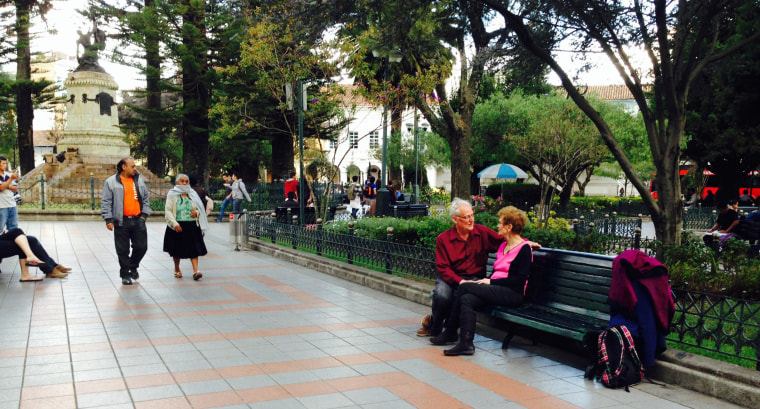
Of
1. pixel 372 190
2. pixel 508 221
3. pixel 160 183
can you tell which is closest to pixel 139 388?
pixel 508 221

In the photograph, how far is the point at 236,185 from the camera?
19.9 metres

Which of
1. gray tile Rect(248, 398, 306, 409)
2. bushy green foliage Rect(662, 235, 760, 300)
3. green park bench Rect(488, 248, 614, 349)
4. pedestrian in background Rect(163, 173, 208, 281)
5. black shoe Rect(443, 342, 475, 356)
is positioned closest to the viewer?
gray tile Rect(248, 398, 306, 409)

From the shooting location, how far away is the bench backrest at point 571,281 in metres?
5.28

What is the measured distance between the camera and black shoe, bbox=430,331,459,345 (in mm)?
5926

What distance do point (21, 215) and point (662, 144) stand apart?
19381 mm

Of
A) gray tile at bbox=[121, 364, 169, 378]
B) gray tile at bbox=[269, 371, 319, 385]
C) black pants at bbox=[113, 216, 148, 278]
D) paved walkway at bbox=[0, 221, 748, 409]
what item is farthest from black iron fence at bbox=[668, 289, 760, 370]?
black pants at bbox=[113, 216, 148, 278]

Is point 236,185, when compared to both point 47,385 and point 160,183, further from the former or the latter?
point 47,385

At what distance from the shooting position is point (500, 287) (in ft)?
18.8

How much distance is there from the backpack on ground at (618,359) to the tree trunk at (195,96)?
2180 cm

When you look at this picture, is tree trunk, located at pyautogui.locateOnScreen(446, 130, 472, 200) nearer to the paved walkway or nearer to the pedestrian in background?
the paved walkway

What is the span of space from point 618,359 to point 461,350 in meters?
1.39

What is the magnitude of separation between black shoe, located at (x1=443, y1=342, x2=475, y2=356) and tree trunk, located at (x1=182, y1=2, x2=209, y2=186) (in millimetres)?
20675

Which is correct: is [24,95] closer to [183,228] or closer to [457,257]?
[183,228]

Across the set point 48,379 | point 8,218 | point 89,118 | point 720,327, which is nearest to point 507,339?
point 720,327
